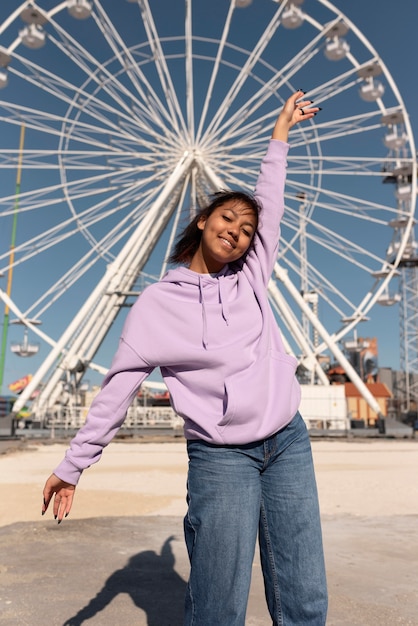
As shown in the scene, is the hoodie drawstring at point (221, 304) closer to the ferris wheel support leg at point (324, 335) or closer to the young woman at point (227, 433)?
the young woman at point (227, 433)

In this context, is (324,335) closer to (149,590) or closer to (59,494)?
(149,590)

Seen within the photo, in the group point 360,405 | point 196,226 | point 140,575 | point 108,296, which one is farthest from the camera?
point 360,405

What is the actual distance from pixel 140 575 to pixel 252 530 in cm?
181

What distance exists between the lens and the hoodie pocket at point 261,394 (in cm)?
157

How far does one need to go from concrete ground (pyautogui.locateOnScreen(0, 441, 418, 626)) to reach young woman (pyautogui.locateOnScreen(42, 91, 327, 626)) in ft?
3.23

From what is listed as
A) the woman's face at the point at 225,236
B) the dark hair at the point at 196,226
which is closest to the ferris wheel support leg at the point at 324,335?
the dark hair at the point at 196,226

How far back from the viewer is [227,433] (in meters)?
1.57

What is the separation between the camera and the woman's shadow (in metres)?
2.52

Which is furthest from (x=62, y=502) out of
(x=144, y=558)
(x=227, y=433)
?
(x=144, y=558)

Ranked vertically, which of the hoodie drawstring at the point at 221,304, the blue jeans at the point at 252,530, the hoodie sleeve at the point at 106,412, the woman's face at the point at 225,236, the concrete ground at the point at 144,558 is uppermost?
the woman's face at the point at 225,236

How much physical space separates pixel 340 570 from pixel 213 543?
196 cm

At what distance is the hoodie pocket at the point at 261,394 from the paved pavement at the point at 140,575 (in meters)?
1.26

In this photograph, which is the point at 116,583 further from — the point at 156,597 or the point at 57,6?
the point at 57,6

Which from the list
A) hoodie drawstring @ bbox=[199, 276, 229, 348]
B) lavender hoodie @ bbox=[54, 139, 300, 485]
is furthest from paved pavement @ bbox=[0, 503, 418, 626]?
hoodie drawstring @ bbox=[199, 276, 229, 348]
